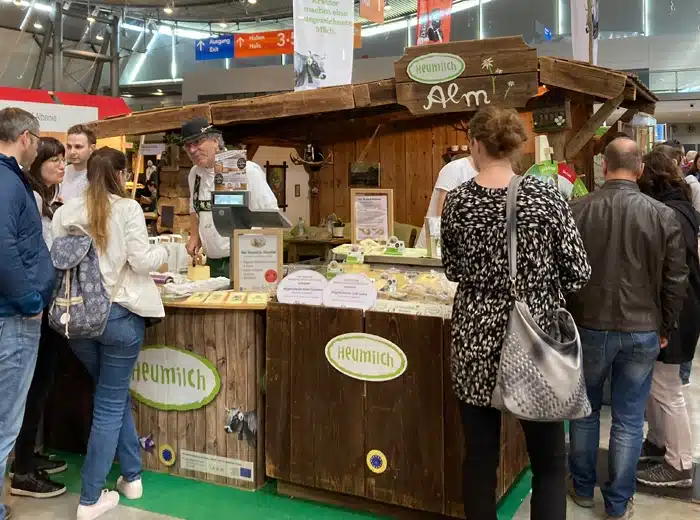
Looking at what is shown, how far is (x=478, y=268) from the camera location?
2.10 meters

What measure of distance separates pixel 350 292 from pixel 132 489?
1.36 m

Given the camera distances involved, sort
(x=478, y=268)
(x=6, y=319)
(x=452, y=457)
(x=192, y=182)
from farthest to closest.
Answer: (x=192, y=182), (x=452, y=457), (x=6, y=319), (x=478, y=268)

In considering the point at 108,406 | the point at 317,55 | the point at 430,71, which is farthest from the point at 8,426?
the point at 317,55

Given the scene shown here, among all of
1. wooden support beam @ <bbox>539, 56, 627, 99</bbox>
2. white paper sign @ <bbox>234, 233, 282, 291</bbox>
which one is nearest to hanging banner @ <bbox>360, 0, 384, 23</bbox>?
wooden support beam @ <bbox>539, 56, 627, 99</bbox>

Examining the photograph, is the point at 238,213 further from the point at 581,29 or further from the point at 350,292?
the point at 581,29

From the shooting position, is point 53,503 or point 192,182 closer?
point 53,503

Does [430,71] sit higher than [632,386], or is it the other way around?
[430,71]

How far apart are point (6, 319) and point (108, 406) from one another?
61 centimetres

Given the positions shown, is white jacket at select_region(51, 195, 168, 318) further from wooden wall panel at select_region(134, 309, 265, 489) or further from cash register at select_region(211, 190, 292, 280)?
cash register at select_region(211, 190, 292, 280)

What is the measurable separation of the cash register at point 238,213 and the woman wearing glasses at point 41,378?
0.78 meters

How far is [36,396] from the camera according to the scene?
3.06 metres

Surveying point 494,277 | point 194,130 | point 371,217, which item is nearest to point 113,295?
point 194,130

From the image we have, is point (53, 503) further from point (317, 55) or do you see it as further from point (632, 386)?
point (317, 55)

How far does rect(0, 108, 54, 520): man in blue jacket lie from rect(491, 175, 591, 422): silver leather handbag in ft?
5.50
